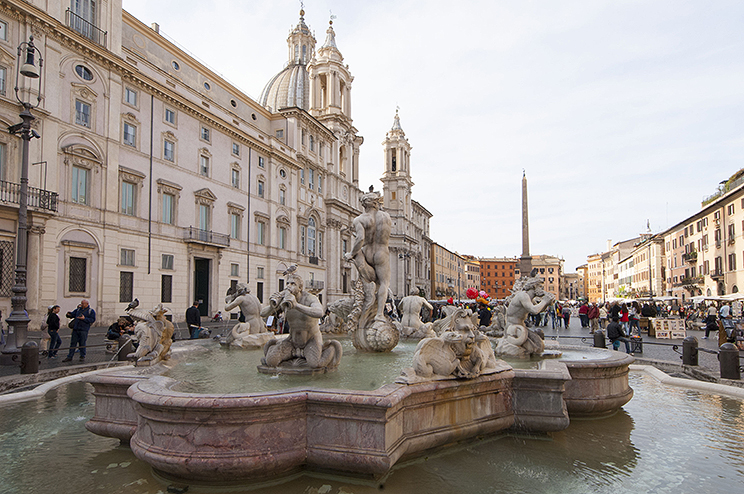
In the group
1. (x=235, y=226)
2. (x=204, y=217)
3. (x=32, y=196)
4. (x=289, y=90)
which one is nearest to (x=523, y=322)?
(x=32, y=196)

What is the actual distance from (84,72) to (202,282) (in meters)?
12.6

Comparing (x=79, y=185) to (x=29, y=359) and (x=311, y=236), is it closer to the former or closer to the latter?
(x=29, y=359)

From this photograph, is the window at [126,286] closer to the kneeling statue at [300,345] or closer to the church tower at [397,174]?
the kneeling statue at [300,345]

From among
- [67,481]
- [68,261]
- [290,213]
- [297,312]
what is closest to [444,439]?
[297,312]

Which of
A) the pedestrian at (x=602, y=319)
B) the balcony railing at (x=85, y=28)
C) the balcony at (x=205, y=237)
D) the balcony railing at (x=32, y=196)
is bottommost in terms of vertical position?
the pedestrian at (x=602, y=319)

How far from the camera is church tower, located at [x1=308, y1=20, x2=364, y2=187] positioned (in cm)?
4806

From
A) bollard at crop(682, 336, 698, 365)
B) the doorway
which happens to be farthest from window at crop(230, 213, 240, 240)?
bollard at crop(682, 336, 698, 365)

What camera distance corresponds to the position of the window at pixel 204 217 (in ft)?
93.4

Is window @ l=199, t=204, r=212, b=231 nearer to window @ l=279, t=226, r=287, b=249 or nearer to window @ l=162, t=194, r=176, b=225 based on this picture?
window @ l=162, t=194, r=176, b=225

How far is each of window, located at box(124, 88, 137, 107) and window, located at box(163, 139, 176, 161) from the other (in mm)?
2644

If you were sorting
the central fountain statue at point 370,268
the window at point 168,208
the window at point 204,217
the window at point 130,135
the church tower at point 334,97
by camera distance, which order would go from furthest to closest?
the church tower at point 334,97 → the window at point 204,217 → the window at point 168,208 → the window at point 130,135 → the central fountain statue at point 370,268

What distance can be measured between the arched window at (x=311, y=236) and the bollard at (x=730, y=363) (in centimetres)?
3444

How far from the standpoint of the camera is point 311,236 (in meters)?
41.3

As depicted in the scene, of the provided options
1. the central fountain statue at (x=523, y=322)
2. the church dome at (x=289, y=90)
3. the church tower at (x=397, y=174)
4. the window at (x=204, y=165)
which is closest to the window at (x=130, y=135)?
the window at (x=204, y=165)
